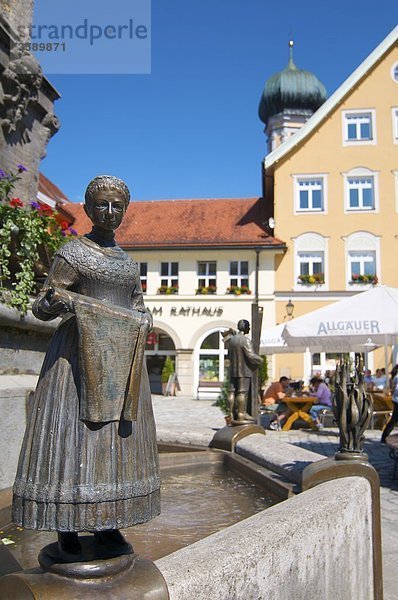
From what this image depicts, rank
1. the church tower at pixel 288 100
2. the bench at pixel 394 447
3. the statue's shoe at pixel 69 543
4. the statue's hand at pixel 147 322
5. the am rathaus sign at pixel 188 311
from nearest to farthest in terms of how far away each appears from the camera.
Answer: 1. the statue's shoe at pixel 69 543
2. the statue's hand at pixel 147 322
3. the bench at pixel 394 447
4. the am rathaus sign at pixel 188 311
5. the church tower at pixel 288 100

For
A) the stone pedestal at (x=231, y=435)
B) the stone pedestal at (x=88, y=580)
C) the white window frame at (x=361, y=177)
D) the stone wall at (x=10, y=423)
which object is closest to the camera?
the stone pedestal at (x=88, y=580)

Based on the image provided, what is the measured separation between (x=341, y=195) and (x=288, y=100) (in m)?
18.5

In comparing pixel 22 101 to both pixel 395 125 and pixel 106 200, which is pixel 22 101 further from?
pixel 395 125

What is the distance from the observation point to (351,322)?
10609mm

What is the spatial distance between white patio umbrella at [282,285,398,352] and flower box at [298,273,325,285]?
44.0 feet

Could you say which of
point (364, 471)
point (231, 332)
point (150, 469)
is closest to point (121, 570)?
point (150, 469)

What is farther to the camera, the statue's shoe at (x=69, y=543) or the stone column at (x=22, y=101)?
the stone column at (x=22, y=101)

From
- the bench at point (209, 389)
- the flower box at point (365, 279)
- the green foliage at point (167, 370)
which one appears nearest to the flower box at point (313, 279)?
the flower box at point (365, 279)

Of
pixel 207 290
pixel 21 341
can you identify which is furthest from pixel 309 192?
pixel 21 341

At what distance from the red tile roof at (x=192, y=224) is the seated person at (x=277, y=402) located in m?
11.4

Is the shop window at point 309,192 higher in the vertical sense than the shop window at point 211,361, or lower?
higher

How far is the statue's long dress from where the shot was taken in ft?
5.94

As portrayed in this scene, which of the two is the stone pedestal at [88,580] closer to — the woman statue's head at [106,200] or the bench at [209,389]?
the woman statue's head at [106,200]

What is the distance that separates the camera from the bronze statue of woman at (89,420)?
5.98 feet
